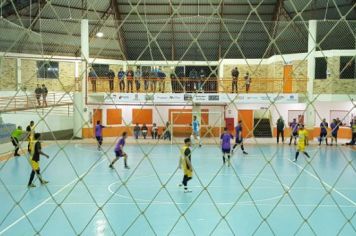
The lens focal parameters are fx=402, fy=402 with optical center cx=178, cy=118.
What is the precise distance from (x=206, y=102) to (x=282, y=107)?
627 cm

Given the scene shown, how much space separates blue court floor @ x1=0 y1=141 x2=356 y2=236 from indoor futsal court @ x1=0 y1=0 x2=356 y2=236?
0.04 metres

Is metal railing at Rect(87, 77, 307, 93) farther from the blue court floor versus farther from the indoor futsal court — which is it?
the blue court floor

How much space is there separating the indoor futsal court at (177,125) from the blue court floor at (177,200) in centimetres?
4

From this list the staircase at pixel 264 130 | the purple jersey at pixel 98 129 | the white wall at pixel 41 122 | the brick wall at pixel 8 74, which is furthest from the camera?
the staircase at pixel 264 130

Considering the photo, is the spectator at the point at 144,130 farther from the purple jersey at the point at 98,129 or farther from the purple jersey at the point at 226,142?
the purple jersey at the point at 226,142

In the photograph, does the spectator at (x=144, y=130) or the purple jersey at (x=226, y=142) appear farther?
the spectator at (x=144, y=130)

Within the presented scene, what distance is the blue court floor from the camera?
7562 mm

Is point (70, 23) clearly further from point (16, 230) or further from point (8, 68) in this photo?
point (16, 230)

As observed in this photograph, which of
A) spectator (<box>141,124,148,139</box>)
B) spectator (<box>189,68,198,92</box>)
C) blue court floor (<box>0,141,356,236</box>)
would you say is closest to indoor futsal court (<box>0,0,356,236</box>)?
blue court floor (<box>0,141,356,236</box>)

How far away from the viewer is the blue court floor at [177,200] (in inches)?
298

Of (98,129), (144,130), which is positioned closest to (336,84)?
(144,130)

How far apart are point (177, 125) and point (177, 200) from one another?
13.5 metres

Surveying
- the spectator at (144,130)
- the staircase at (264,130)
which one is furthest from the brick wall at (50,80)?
the staircase at (264,130)

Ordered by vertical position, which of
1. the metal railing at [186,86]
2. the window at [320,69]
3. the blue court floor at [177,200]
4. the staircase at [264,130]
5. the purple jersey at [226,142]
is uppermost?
the window at [320,69]
